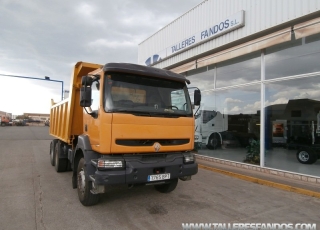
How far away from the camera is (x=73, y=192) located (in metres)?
5.22

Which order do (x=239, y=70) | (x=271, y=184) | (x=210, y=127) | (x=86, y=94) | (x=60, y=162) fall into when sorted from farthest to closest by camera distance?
(x=210, y=127) → (x=239, y=70) → (x=60, y=162) → (x=271, y=184) → (x=86, y=94)

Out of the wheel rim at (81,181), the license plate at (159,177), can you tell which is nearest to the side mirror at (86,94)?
the wheel rim at (81,181)

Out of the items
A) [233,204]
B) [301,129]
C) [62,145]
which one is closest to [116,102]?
[233,204]

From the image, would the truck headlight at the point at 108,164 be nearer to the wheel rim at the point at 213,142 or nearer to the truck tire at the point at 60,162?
the truck tire at the point at 60,162

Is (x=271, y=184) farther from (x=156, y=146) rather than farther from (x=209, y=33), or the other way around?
(x=209, y=33)

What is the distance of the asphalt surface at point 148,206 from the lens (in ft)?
12.3

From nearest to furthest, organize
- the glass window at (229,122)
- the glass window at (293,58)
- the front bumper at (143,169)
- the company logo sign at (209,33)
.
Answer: the front bumper at (143,169) < the glass window at (293,58) < the company logo sign at (209,33) < the glass window at (229,122)

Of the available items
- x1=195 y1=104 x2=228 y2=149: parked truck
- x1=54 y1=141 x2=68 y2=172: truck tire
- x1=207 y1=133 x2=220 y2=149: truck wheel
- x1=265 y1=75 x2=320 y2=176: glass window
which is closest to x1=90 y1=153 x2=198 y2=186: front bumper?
x1=54 y1=141 x2=68 y2=172: truck tire

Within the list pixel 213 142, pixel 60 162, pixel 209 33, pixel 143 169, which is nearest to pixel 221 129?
pixel 213 142

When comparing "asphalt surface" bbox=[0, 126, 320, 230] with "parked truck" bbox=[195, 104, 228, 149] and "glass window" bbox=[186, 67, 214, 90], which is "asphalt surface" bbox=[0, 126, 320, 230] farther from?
"glass window" bbox=[186, 67, 214, 90]

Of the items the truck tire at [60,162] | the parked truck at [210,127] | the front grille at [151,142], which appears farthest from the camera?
the parked truck at [210,127]

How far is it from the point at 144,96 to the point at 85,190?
2.08 metres

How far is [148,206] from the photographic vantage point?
4453mm

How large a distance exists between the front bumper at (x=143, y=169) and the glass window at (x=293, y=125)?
4.52 meters
